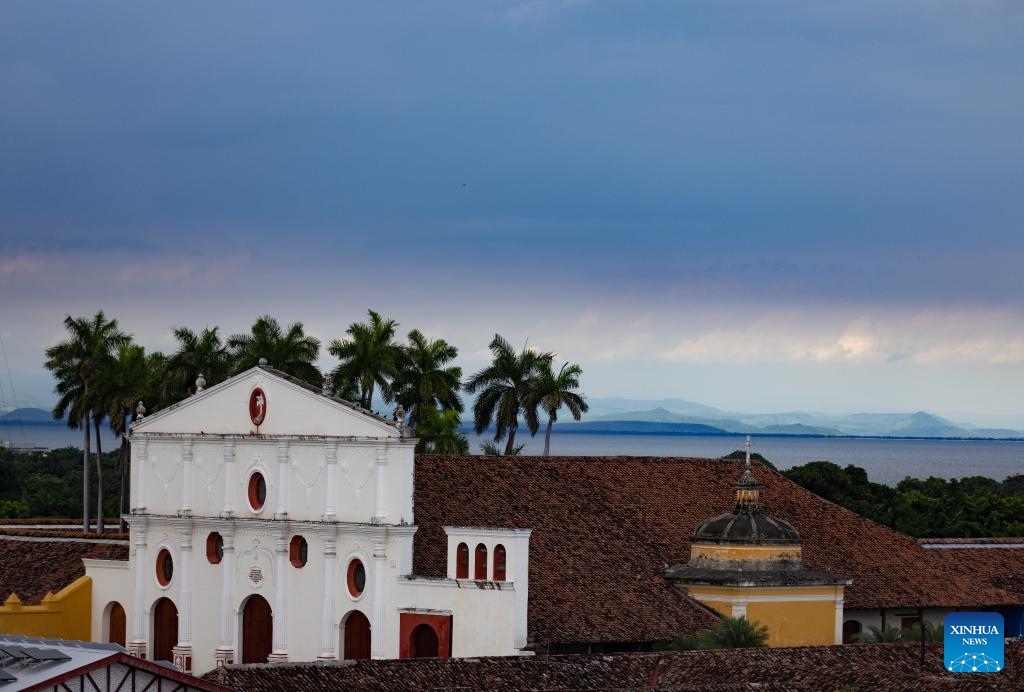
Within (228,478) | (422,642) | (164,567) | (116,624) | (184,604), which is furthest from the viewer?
(116,624)

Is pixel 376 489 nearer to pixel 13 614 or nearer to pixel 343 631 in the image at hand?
pixel 343 631

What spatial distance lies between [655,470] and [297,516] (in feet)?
47.4

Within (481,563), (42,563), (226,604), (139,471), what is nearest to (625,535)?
(481,563)

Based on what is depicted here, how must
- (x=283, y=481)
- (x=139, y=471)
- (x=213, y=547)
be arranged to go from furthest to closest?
(x=139, y=471) → (x=213, y=547) → (x=283, y=481)

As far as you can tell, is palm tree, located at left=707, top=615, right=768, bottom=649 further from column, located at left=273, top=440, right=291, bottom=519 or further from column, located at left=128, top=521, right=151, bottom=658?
column, located at left=128, top=521, right=151, bottom=658

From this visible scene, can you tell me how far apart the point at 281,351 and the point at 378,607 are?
2732 cm

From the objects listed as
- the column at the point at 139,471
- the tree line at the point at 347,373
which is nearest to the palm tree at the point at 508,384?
the tree line at the point at 347,373

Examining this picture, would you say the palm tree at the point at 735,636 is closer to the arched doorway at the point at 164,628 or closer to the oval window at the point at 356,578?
the oval window at the point at 356,578

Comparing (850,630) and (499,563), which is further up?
(499,563)

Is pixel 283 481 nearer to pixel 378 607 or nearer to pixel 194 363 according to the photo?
pixel 378 607

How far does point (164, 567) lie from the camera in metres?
65.4

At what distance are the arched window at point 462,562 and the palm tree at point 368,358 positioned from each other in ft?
88.7

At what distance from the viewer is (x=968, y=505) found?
4040 inches

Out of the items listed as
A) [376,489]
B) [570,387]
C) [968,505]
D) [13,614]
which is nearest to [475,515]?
[376,489]
